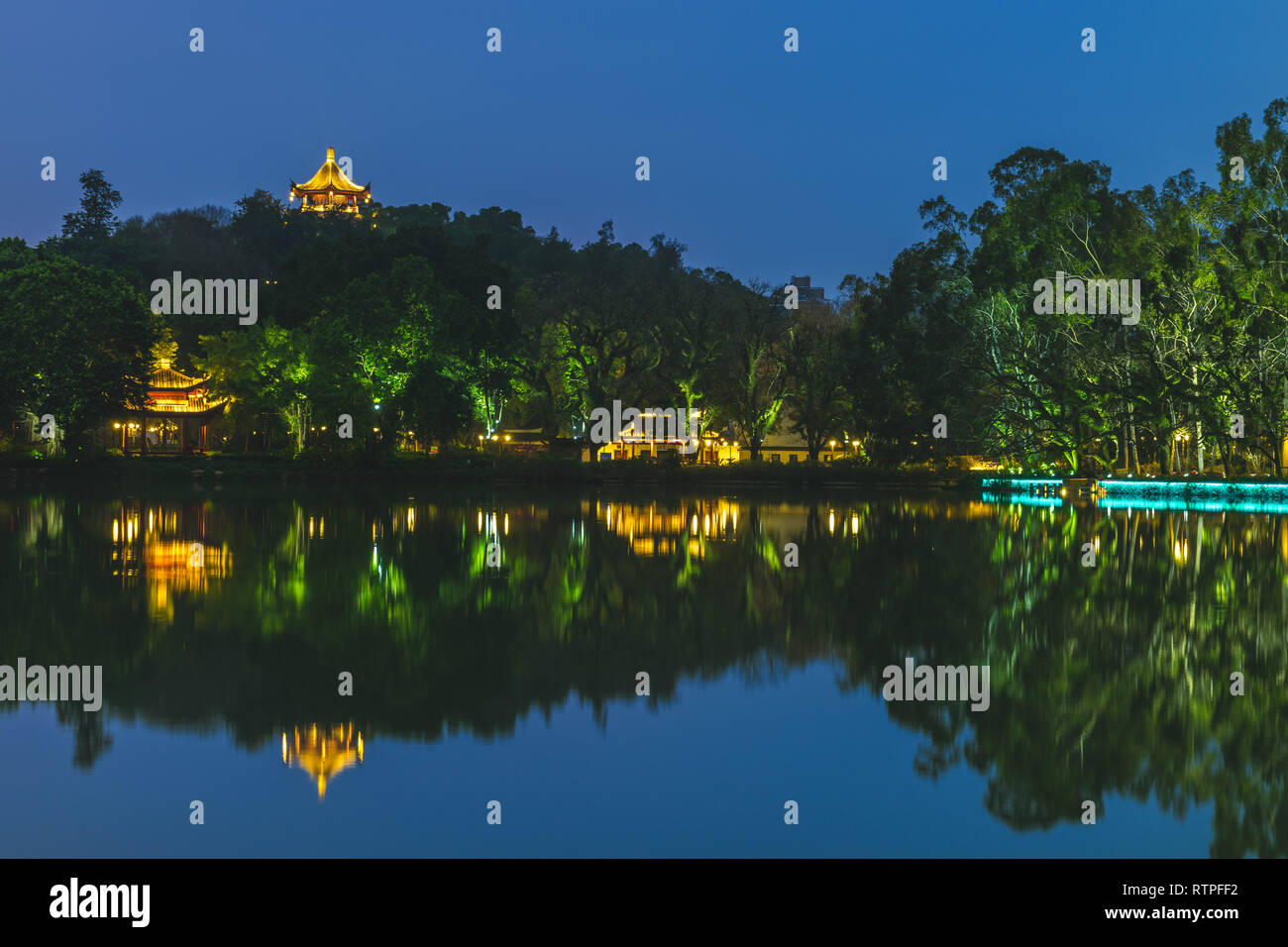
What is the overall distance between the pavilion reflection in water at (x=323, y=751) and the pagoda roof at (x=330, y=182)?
116 metres

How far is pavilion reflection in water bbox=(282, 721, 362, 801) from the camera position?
768 centimetres

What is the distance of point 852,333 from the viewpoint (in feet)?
214

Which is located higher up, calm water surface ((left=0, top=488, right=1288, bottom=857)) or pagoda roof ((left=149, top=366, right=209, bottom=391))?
pagoda roof ((left=149, top=366, right=209, bottom=391))

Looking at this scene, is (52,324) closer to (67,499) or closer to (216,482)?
(216,482)

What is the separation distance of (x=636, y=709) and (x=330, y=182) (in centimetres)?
11674

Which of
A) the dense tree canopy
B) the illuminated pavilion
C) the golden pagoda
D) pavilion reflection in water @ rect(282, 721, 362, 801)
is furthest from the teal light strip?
the golden pagoda

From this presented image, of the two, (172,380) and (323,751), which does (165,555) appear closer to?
(323,751)

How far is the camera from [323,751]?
8.12 metres

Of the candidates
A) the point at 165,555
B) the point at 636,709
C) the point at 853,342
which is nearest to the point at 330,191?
the point at 853,342

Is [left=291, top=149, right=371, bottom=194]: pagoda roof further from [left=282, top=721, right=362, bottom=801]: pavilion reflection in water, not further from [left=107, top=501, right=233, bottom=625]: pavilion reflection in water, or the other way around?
[left=282, top=721, right=362, bottom=801]: pavilion reflection in water

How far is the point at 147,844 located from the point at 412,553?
14.9 meters

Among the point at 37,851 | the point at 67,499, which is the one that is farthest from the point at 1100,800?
the point at 67,499

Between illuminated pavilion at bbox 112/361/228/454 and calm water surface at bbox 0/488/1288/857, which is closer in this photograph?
calm water surface at bbox 0/488/1288/857

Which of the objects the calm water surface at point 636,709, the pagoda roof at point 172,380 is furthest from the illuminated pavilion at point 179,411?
the calm water surface at point 636,709
